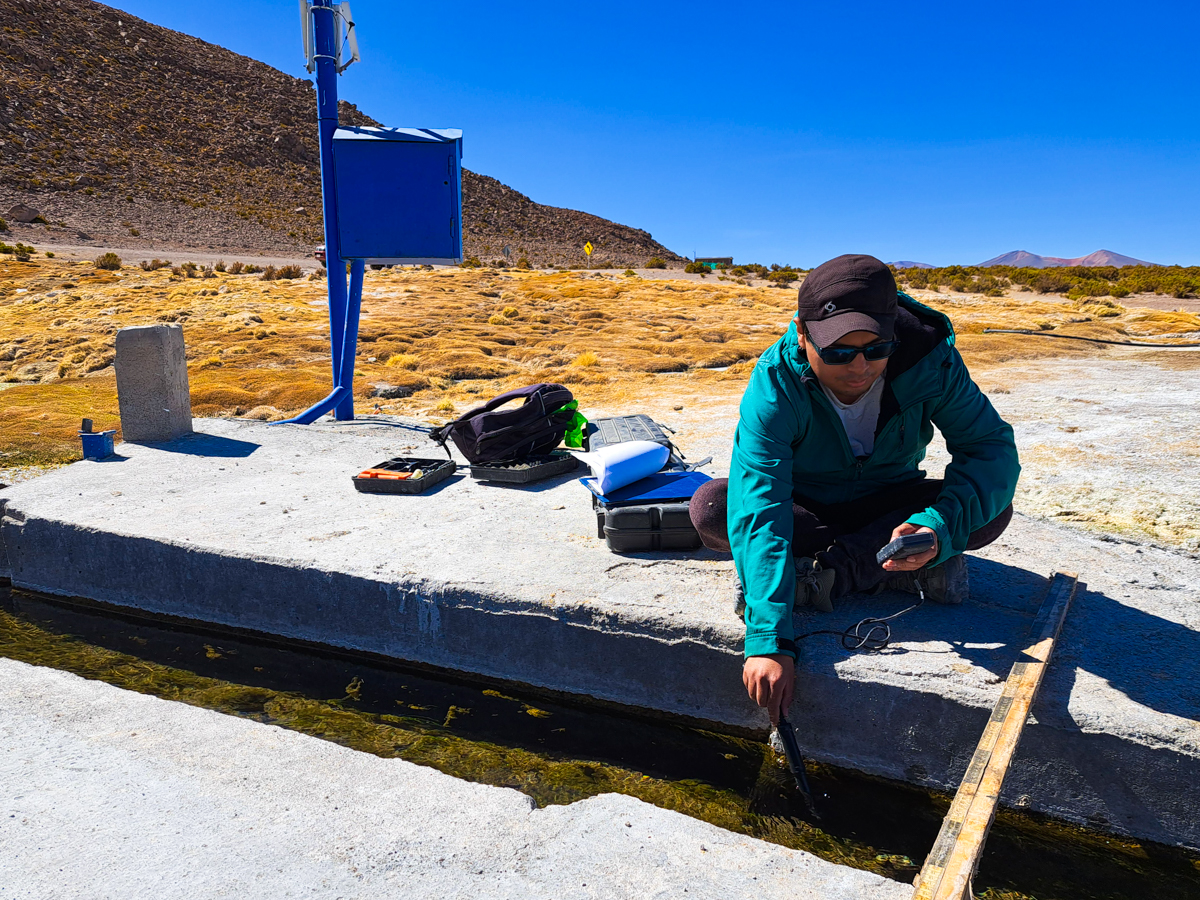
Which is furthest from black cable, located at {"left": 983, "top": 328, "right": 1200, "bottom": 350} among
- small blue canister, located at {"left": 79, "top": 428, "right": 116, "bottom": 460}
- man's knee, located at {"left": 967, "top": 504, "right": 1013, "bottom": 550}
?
small blue canister, located at {"left": 79, "top": 428, "right": 116, "bottom": 460}

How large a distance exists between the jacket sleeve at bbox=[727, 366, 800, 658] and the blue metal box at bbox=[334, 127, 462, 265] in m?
4.85

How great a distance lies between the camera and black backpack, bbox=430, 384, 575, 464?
16.4ft

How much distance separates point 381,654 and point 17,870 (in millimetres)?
1612

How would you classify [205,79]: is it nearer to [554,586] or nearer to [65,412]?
[65,412]

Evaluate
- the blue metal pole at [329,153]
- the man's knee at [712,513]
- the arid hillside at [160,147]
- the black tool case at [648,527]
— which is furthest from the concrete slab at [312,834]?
the arid hillside at [160,147]

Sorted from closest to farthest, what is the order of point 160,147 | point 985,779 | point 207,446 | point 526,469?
point 985,779, point 526,469, point 207,446, point 160,147

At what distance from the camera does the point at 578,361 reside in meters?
11.8

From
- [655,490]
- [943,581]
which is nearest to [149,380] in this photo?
[655,490]

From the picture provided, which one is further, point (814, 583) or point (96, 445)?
point (96, 445)

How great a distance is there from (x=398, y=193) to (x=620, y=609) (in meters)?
5.09

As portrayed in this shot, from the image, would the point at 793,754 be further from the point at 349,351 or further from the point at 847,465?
the point at 349,351

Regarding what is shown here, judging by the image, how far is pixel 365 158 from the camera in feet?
22.4

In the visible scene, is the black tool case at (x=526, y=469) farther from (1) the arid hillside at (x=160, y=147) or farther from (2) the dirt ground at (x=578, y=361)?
(1) the arid hillside at (x=160, y=147)

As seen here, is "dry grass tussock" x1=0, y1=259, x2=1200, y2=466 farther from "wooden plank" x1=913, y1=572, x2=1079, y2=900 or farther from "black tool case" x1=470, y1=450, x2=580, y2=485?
"wooden plank" x1=913, y1=572, x2=1079, y2=900
